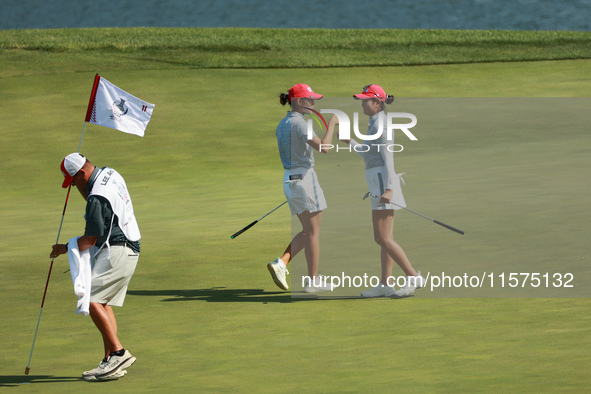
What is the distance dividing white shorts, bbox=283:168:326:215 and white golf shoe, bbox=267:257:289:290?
570 mm

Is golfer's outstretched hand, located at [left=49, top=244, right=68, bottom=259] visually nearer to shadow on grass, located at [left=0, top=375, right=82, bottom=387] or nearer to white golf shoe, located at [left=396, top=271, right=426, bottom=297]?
shadow on grass, located at [left=0, top=375, right=82, bottom=387]

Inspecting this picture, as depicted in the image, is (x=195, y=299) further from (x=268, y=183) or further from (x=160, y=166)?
(x=160, y=166)

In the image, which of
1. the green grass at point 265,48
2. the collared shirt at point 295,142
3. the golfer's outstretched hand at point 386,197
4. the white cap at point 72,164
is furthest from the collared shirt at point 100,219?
the green grass at point 265,48

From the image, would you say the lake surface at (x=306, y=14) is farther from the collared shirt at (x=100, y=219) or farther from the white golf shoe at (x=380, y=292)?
the collared shirt at (x=100, y=219)

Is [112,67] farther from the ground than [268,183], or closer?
farther from the ground

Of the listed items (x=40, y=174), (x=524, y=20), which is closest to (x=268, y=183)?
(x=40, y=174)

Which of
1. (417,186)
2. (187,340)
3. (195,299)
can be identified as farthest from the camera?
(417,186)

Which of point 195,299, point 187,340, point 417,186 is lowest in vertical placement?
point 187,340

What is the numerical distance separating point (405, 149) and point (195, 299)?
1135 centimetres

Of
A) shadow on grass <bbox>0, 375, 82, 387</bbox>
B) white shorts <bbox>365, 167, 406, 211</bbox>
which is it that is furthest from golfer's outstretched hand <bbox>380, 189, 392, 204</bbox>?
shadow on grass <bbox>0, 375, 82, 387</bbox>

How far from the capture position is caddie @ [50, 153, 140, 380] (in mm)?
7934

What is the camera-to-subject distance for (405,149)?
2123cm

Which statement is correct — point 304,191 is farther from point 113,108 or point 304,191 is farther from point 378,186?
point 113,108

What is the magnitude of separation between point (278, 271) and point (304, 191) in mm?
828
